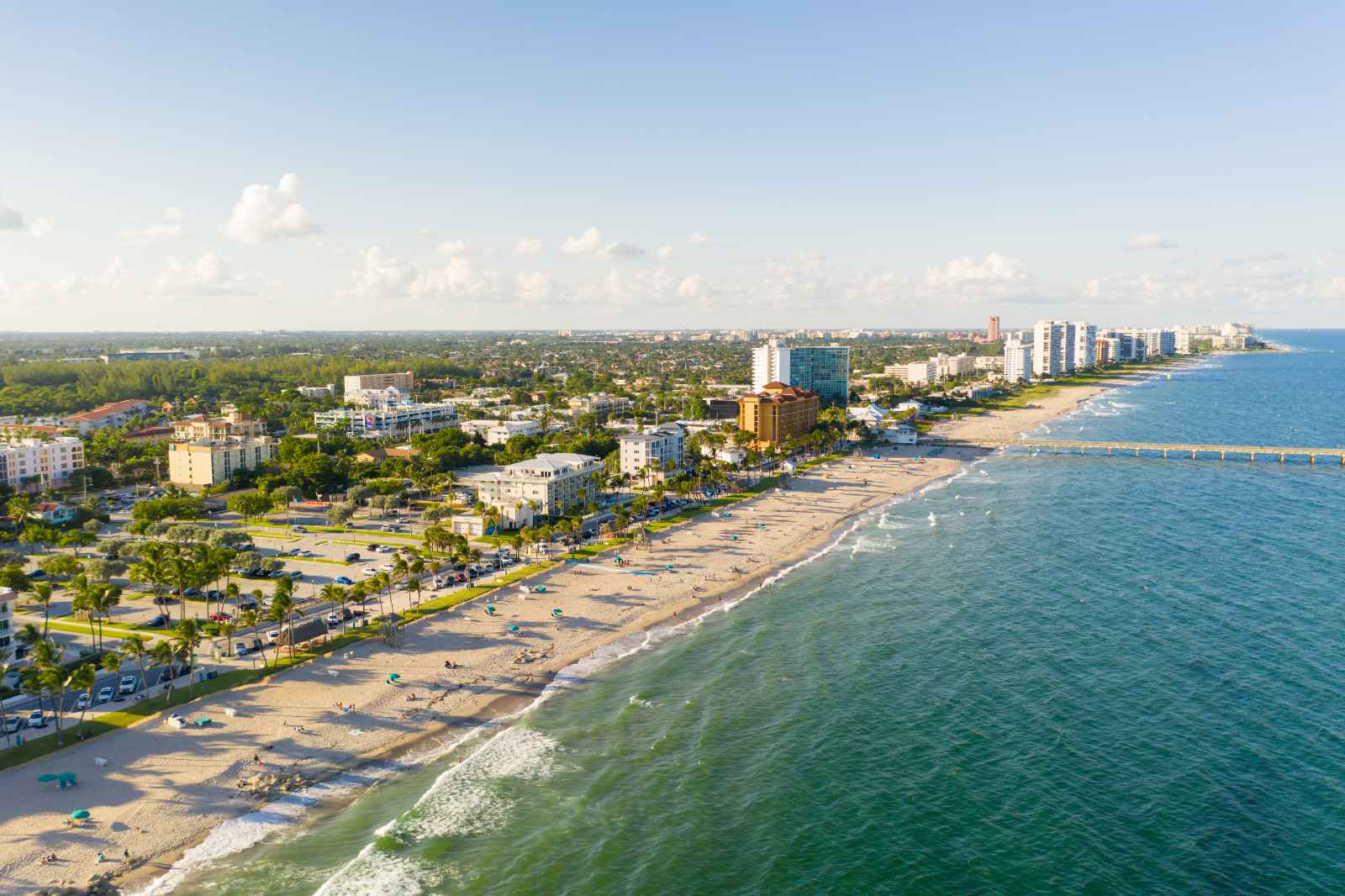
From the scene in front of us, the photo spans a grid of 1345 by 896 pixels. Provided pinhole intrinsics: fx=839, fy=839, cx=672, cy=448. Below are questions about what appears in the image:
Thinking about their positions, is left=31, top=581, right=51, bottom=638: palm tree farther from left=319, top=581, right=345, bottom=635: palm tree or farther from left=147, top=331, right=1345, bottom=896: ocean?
left=147, top=331, right=1345, bottom=896: ocean

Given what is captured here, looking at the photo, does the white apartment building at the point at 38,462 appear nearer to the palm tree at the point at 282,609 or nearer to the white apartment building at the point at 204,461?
the white apartment building at the point at 204,461

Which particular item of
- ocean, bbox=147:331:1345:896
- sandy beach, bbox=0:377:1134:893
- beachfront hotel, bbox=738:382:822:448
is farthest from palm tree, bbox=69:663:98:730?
beachfront hotel, bbox=738:382:822:448

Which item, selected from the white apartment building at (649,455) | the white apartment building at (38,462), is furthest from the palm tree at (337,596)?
the white apartment building at (38,462)

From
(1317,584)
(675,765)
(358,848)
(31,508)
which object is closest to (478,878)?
(358,848)

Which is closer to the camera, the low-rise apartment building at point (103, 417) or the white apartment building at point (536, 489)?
the white apartment building at point (536, 489)

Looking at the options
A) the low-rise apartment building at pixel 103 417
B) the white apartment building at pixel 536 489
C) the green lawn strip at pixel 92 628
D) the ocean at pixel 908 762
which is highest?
the low-rise apartment building at pixel 103 417

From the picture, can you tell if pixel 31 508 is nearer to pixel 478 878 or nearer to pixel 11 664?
pixel 11 664
